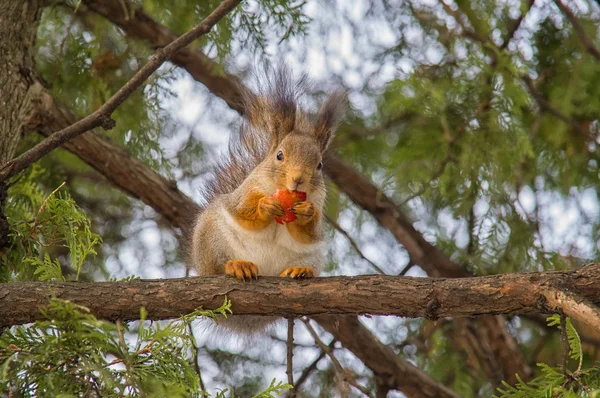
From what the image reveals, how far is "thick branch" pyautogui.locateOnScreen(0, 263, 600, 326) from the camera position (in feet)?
6.88

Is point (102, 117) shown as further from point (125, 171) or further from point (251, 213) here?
point (125, 171)

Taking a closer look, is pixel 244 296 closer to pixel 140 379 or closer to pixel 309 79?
pixel 140 379

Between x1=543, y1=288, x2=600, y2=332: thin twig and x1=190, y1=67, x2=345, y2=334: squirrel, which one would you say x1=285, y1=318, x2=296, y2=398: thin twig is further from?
x1=543, y1=288, x2=600, y2=332: thin twig

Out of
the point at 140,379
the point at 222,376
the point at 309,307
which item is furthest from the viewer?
the point at 222,376

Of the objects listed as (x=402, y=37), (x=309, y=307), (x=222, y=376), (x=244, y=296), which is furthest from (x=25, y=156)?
(x=402, y=37)

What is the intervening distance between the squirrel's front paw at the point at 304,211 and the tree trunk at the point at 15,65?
3.39 feet

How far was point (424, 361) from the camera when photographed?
12.9 feet

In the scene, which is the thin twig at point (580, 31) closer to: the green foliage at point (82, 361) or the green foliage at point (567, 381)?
the green foliage at point (567, 381)

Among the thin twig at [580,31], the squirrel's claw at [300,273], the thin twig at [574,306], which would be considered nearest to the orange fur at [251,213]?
the squirrel's claw at [300,273]

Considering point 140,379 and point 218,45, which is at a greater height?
point 218,45

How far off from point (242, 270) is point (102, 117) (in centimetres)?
67

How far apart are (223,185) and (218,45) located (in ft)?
1.93

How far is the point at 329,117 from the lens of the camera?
3.05 meters

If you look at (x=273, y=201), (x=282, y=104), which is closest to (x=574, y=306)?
(x=273, y=201)
